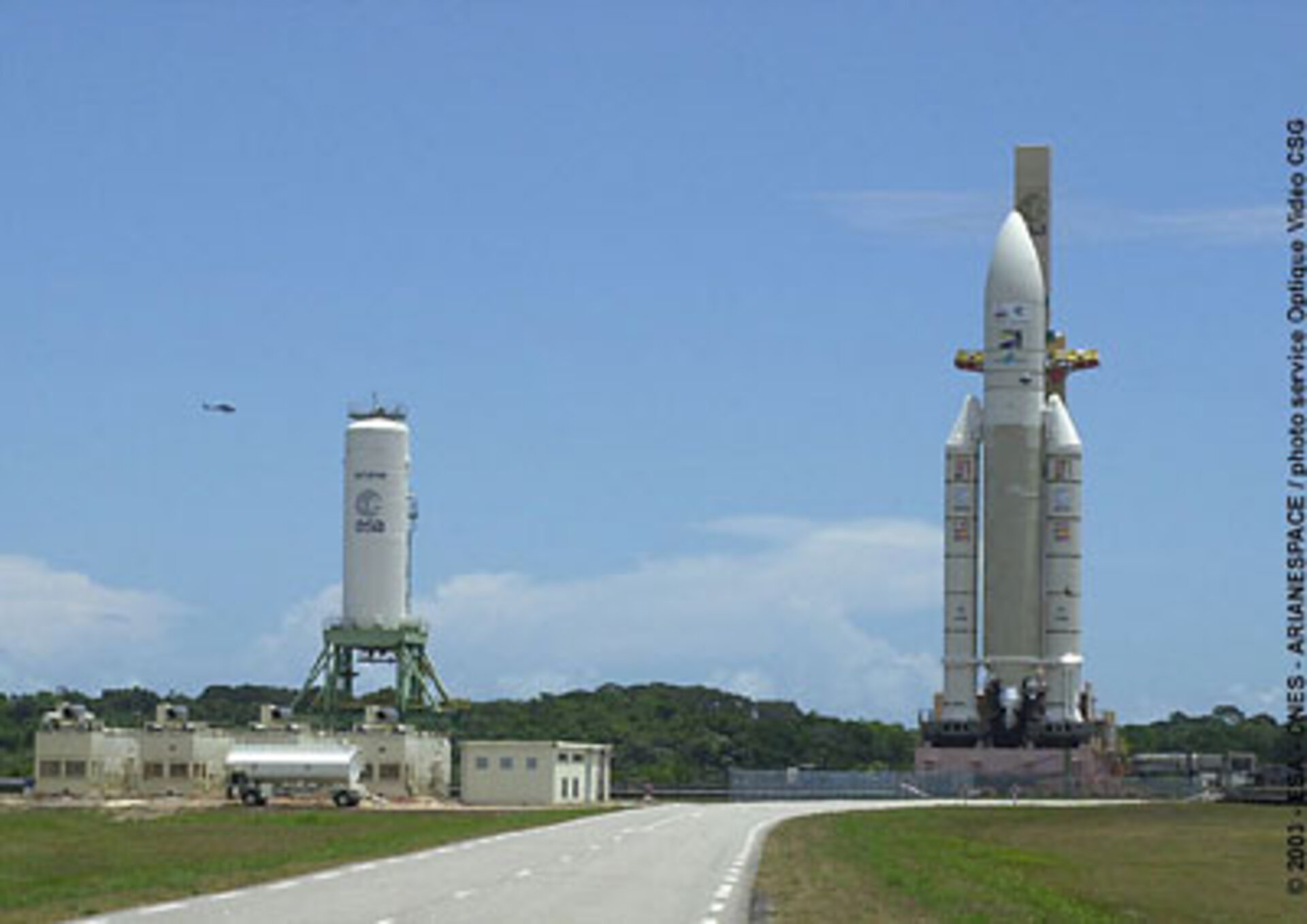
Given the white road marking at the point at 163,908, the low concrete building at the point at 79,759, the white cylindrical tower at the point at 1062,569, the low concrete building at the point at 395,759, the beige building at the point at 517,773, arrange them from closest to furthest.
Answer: the white road marking at the point at 163,908
the low concrete building at the point at 79,759
the beige building at the point at 517,773
the low concrete building at the point at 395,759
the white cylindrical tower at the point at 1062,569

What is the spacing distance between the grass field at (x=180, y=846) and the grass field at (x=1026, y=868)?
9269 mm

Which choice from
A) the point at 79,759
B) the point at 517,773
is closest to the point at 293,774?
the point at 517,773

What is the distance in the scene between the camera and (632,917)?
3127cm

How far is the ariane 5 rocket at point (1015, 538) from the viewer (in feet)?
393

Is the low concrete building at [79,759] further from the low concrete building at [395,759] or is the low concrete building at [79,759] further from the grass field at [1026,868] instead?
the grass field at [1026,868]

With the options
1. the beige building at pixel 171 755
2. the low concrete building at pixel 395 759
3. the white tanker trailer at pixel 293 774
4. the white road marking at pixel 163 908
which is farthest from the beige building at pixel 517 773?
the white road marking at pixel 163 908

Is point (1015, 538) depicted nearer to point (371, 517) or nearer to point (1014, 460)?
point (1014, 460)

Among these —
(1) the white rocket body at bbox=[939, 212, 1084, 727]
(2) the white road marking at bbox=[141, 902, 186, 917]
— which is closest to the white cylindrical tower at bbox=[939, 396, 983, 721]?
(1) the white rocket body at bbox=[939, 212, 1084, 727]

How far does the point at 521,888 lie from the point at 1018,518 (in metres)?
85.3

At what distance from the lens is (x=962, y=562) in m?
121

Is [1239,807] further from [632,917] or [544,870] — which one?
[632,917]

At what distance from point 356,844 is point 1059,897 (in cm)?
2025

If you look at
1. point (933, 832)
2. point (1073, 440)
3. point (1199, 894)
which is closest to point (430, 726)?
point (1073, 440)

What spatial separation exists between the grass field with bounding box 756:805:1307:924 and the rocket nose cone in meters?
33.2
